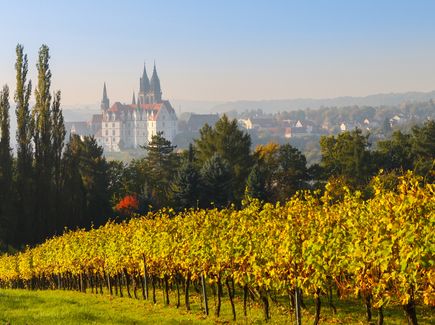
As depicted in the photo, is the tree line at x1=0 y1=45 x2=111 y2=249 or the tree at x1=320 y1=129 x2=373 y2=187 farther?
the tree at x1=320 y1=129 x2=373 y2=187

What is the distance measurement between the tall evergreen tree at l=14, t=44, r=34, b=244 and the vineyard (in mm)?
30123

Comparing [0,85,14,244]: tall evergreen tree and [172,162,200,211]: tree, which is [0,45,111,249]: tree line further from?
[172,162,200,211]: tree

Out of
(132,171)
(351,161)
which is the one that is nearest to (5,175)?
(132,171)

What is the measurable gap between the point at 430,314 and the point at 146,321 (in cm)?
1061

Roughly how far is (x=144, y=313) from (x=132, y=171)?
242ft

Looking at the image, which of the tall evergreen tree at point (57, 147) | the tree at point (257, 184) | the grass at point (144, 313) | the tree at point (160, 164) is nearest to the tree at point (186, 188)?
the tree at point (257, 184)

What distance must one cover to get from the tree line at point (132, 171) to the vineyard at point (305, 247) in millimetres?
14738

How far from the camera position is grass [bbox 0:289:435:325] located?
19.1 m

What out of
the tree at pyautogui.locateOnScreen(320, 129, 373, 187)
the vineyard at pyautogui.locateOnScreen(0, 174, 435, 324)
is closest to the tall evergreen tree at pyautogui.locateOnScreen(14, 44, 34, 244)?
the vineyard at pyautogui.locateOnScreen(0, 174, 435, 324)

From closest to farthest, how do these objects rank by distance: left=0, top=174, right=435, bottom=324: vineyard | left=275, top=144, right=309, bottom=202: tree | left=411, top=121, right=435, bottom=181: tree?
1. left=0, top=174, right=435, bottom=324: vineyard
2. left=275, top=144, right=309, bottom=202: tree
3. left=411, top=121, right=435, bottom=181: tree

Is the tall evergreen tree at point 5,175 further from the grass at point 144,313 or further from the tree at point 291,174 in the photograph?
the tree at point 291,174

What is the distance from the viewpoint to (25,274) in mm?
42188

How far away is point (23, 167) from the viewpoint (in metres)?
60.8

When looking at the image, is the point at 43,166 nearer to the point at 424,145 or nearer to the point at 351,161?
the point at 351,161
